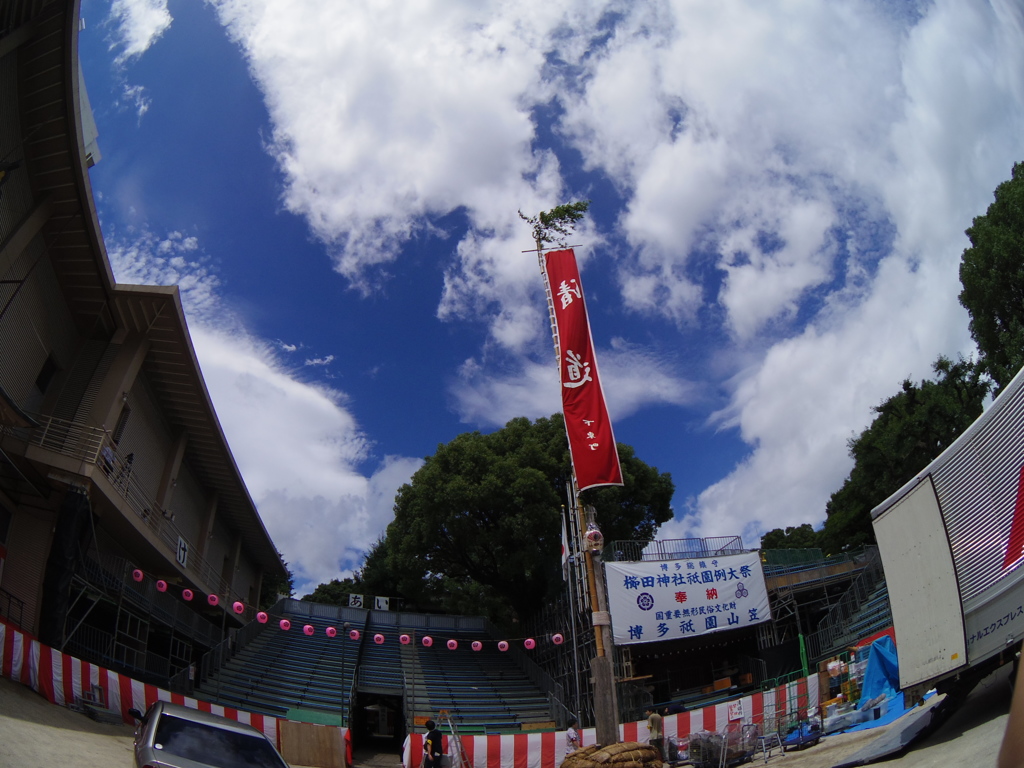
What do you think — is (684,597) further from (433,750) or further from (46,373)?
(46,373)

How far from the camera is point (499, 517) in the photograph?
96.1ft

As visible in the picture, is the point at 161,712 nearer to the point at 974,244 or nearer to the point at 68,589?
the point at 68,589

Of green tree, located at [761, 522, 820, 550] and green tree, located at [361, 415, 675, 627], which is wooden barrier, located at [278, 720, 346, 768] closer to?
green tree, located at [361, 415, 675, 627]

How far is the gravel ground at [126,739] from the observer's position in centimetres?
675

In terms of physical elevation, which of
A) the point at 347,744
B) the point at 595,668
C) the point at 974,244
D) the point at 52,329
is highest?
the point at 974,244

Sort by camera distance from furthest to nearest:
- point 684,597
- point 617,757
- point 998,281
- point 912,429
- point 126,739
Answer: point 912,429 → point 998,281 → point 684,597 → point 126,739 → point 617,757

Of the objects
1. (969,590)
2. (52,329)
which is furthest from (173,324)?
(969,590)

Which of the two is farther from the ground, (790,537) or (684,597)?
(790,537)

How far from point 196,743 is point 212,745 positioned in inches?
6.5

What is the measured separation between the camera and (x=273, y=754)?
7.04 metres

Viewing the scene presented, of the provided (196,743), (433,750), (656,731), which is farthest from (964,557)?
(433,750)

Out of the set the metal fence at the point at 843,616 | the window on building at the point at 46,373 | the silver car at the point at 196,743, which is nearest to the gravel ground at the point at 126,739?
the silver car at the point at 196,743

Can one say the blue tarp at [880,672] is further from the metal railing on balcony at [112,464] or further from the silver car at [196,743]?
the metal railing on balcony at [112,464]

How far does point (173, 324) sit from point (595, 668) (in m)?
14.8
